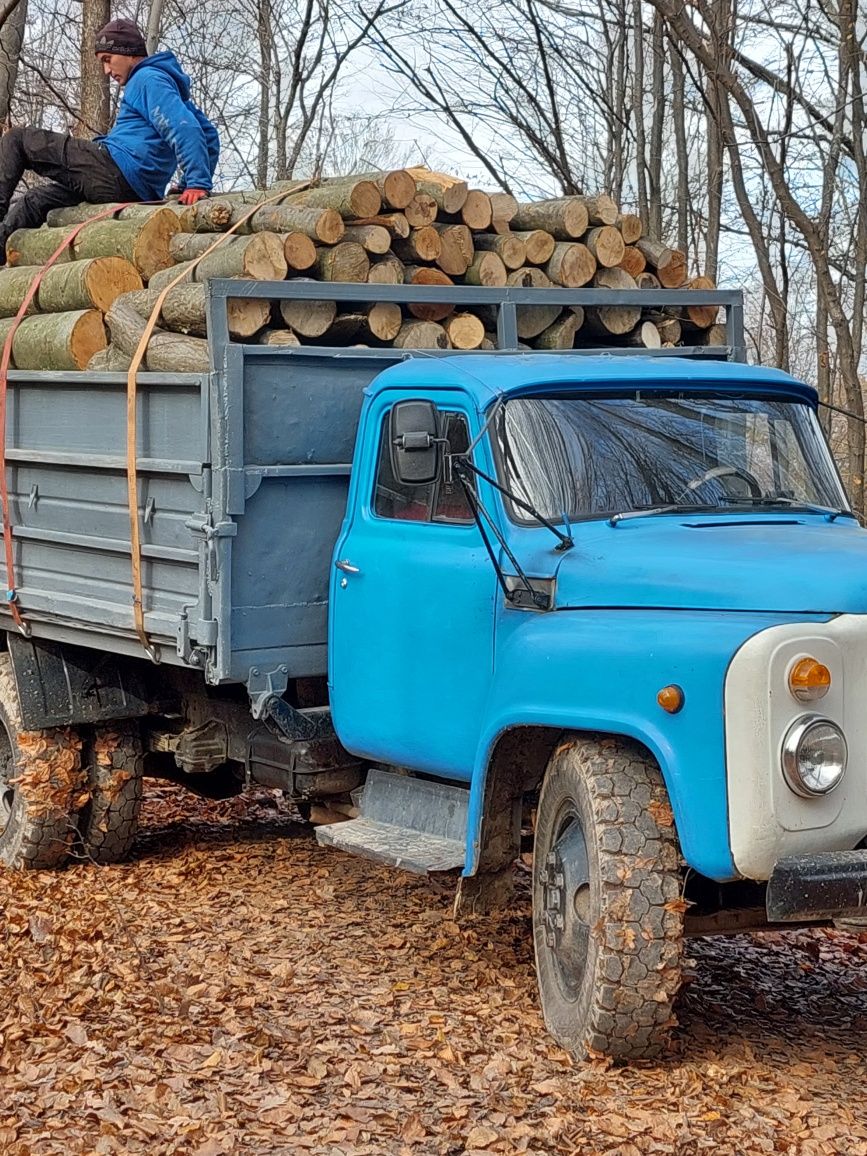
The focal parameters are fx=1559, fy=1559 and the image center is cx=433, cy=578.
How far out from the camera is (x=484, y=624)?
552 cm

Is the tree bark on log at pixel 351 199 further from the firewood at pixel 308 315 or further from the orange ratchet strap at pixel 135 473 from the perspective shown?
the orange ratchet strap at pixel 135 473

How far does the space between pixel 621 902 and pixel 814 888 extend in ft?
2.05

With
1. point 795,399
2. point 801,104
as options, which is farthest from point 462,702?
point 801,104

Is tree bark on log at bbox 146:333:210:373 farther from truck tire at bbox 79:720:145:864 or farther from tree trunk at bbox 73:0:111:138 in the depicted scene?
tree trunk at bbox 73:0:111:138

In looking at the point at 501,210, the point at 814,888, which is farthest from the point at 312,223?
the point at 814,888

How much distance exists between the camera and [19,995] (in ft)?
A: 18.3

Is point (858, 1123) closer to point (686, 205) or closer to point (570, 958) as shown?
point (570, 958)

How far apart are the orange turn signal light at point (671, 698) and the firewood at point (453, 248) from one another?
328 centimetres

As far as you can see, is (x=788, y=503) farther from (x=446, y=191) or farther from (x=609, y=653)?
(x=446, y=191)

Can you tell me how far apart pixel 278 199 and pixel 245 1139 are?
4.51m

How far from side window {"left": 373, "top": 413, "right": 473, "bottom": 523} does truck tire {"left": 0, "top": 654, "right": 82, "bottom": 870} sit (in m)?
2.29

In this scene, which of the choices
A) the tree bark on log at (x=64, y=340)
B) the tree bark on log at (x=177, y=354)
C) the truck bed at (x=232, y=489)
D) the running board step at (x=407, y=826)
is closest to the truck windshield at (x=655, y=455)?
the truck bed at (x=232, y=489)

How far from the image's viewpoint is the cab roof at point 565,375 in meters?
5.68

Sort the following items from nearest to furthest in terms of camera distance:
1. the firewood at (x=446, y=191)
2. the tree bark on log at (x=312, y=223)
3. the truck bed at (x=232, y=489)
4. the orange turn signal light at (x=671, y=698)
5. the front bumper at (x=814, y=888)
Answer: the front bumper at (x=814, y=888) → the orange turn signal light at (x=671, y=698) → the truck bed at (x=232, y=489) → the tree bark on log at (x=312, y=223) → the firewood at (x=446, y=191)
